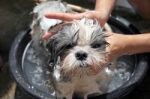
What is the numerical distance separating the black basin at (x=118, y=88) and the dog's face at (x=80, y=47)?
0.38 meters

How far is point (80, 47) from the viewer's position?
1.91m

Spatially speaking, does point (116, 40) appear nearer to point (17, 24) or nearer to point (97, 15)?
point (97, 15)

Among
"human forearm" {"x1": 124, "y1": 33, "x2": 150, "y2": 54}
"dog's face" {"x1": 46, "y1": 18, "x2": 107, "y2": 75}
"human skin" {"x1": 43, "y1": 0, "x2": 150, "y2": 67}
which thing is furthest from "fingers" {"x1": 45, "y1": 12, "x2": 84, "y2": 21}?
"human forearm" {"x1": 124, "y1": 33, "x2": 150, "y2": 54}

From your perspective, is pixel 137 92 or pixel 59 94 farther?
pixel 137 92

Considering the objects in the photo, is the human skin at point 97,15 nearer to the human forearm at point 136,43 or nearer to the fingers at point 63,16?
the fingers at point 63,16

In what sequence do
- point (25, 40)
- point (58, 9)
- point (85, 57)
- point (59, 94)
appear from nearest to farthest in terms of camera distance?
point (85, 57) < point (59, 94) < point (58, 9) < point (25, 40)

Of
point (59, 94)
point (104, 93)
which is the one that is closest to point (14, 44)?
point (59, 94)

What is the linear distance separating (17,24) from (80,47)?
142 cm

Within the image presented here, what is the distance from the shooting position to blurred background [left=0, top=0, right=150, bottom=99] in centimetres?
267

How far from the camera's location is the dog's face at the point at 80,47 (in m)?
1.87

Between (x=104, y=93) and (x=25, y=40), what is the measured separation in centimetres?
80

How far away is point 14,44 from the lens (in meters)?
2.64

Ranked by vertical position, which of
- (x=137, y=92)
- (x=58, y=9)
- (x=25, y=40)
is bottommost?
(x=137, y=92)

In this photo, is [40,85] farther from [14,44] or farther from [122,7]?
[122,7]
